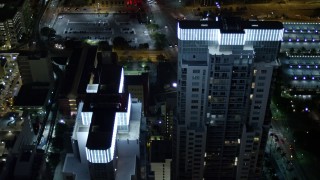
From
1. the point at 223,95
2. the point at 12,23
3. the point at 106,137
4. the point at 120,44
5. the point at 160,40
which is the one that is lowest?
the point at 120,44

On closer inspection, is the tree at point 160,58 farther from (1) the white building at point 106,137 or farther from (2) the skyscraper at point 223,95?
(1) the white building at point 106,137

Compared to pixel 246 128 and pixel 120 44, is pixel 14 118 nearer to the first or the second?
pixel 120 44

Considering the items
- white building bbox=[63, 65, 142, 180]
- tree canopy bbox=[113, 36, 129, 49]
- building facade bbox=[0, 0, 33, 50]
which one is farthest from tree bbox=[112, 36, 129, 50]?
white building bbox=[63, 65, 142, 180]

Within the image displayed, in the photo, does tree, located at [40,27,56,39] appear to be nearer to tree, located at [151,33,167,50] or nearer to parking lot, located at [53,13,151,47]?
parking lot, located at [53,13,151,47]

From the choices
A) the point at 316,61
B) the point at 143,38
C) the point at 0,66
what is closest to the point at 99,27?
the point at 143,38

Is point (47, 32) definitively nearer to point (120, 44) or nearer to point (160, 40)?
point (120, 44)

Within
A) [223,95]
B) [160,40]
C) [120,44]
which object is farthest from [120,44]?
[223,95]
